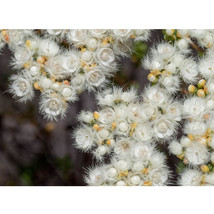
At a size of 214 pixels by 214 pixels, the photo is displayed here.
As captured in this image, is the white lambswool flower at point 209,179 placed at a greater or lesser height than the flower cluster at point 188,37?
lesser

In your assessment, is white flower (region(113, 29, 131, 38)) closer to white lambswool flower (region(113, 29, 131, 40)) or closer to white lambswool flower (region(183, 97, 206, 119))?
white lambswool flower (region(113, 29, 131, 40))

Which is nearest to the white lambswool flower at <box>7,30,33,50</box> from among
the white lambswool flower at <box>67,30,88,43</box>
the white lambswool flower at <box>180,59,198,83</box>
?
the white lambswool flower at <box>67,30,88,43</box>

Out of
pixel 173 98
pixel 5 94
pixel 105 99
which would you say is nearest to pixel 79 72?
pixel 105 99

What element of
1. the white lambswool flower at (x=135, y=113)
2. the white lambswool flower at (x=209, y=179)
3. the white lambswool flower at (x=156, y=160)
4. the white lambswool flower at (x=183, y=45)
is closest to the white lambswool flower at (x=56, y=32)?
the white lambswool flower at (x=135, y=113)

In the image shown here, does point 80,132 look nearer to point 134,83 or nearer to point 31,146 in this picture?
point 31,146

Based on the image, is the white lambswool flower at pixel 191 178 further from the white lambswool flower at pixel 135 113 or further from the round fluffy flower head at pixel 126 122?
the white lambswool flower at pixel 135 113

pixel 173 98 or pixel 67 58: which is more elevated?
pixel 67 58
